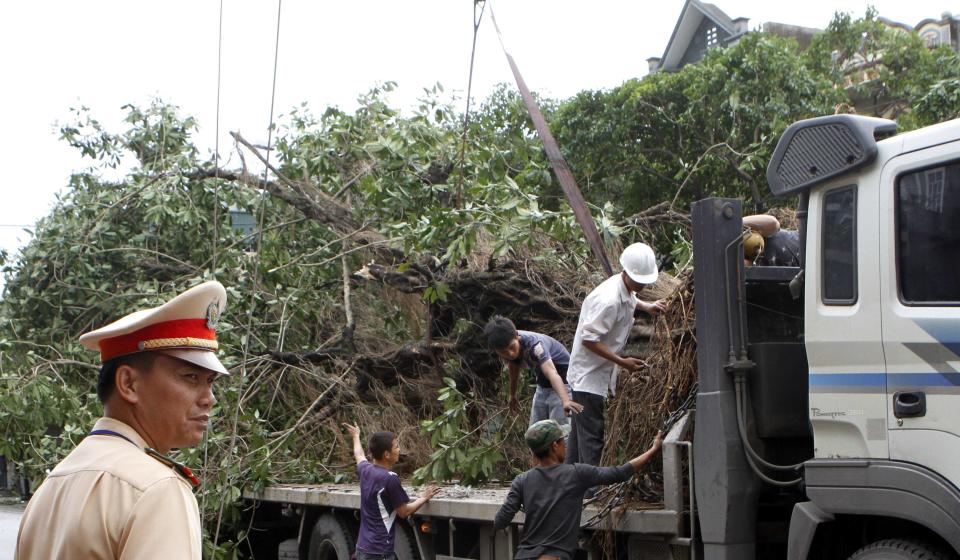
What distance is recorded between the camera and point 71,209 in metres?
11.8

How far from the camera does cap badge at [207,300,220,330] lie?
233cm

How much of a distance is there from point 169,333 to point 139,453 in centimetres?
30

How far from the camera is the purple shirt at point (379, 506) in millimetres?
6945

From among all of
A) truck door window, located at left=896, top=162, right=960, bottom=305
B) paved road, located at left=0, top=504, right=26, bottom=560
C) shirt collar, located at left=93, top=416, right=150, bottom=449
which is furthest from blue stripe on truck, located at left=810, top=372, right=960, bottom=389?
paved road, located at left=0, top=504, right=26, bottom=560

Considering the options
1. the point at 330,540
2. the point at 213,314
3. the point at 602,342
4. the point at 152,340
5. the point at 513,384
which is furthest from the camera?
the point at 330,540

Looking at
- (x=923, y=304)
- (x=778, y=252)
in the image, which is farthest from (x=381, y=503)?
(x=923, y=304)

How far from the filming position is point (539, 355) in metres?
6.67

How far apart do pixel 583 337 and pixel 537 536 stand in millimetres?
1096

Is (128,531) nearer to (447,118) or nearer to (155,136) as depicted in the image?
(447,118)

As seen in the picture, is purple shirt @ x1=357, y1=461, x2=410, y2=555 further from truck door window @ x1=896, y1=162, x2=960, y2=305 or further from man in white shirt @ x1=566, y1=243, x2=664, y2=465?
truck door window @ x1=896, y1=162, x2=960, y2=305

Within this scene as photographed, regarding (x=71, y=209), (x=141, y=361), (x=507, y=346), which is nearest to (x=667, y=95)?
(x=71, y=209)

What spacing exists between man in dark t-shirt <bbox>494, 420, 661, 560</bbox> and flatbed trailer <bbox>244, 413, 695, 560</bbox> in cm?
18

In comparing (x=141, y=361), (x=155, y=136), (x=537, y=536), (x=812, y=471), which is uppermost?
(x=155, y=136)

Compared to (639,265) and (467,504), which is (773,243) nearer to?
(639,265)
